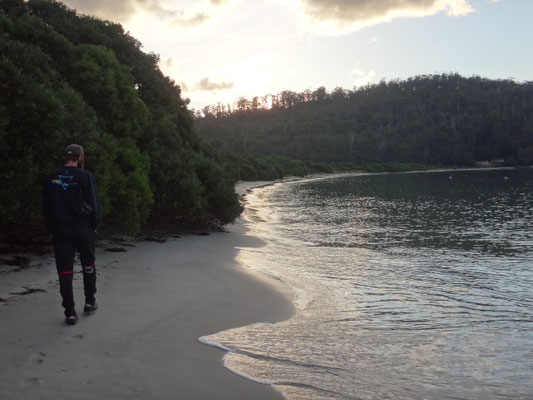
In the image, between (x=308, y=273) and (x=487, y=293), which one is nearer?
(x=487, y=293)

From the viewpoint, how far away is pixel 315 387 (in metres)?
5.48

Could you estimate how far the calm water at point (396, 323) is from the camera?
5793 mm

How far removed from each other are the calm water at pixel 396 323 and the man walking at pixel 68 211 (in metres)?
2.39

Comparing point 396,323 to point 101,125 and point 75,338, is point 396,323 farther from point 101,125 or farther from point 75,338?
point 101,125

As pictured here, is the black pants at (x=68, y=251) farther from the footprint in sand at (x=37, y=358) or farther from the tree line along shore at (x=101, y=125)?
the tree line along shore at (x=101, y=125)

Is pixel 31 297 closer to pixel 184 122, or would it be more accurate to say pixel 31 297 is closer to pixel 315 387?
pixel 315 387

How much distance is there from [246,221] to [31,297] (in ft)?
63.1

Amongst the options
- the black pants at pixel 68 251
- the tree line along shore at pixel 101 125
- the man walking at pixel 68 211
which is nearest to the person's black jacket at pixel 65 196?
the man walking at pixel 68 211

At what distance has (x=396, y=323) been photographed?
8.42m

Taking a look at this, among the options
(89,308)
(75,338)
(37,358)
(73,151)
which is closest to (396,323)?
(89,308)

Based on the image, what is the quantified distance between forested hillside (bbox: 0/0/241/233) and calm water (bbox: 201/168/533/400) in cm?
363

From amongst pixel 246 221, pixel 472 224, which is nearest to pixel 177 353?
pixel 246 221

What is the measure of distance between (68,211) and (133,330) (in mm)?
2028

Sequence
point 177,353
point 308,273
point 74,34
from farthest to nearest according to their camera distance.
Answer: point 74,34, point 308,273, point 177,353
